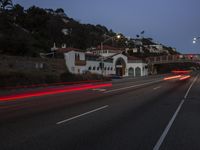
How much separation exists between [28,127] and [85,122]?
203 cm

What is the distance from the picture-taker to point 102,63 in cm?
6212

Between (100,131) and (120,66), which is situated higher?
(120,66)

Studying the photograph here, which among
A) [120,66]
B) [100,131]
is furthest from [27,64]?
[120,66]

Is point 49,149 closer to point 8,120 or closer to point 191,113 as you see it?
point 8,120

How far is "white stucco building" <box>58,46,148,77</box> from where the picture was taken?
70688mm

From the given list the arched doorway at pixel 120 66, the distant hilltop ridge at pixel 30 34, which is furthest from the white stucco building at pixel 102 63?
the distant hilltop ridge at pixel 30 34

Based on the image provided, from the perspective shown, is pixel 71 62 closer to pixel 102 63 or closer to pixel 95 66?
pixel 102 63

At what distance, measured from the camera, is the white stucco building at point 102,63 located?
70688mm

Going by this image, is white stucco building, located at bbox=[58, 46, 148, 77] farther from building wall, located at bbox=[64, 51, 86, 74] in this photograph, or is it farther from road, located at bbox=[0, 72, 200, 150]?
road, located at bbox=[0, 72, 200, 150]

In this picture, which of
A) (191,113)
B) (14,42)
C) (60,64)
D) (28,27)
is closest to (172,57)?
(28,27)

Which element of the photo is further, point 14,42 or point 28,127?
point 14,42

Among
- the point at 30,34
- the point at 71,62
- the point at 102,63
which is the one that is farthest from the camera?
the point at 30,34

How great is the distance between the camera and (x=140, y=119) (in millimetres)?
11469

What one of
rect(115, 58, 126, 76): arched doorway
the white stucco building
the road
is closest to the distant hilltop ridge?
the white stucco building
